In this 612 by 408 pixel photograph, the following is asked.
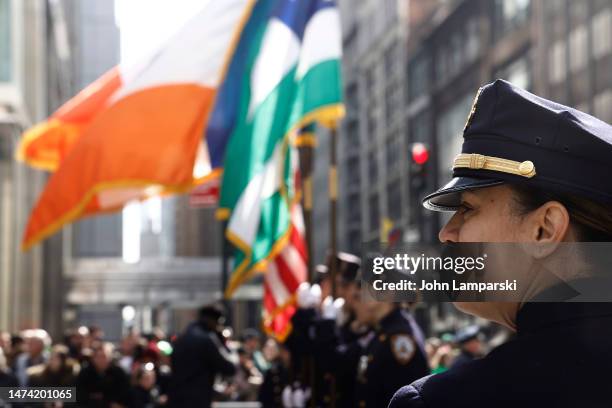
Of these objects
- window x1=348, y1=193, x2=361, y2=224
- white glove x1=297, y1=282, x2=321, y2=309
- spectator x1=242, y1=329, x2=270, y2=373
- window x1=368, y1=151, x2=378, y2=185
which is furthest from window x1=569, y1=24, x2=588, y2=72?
window x1=348, y1=193, x2=361, y2=224

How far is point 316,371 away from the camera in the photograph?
9.33 m

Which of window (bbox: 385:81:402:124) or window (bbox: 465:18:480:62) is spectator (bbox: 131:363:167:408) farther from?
window (bbox: 385:81:402:124)

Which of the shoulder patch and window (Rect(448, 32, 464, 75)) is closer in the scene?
the shoulder patch

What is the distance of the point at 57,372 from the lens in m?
12.5

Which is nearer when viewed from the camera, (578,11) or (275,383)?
(275,383)

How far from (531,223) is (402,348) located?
18.0 feet

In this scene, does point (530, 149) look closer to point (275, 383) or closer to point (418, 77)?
point (275, 383)

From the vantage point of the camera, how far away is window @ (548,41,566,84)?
130 ft

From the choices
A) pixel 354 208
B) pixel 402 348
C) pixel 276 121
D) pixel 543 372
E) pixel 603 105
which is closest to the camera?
pixel 543 372

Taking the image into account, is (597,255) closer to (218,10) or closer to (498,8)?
(218,10)

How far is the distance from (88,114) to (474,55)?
136 feet

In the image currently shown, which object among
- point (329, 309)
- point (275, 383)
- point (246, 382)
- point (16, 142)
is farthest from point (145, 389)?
point (16, 142)

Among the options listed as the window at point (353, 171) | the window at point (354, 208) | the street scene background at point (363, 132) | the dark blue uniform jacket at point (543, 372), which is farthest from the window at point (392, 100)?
the dark blue uniform jacket at point (543, 372)

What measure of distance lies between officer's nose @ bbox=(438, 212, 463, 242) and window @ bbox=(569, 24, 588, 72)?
121 ft
